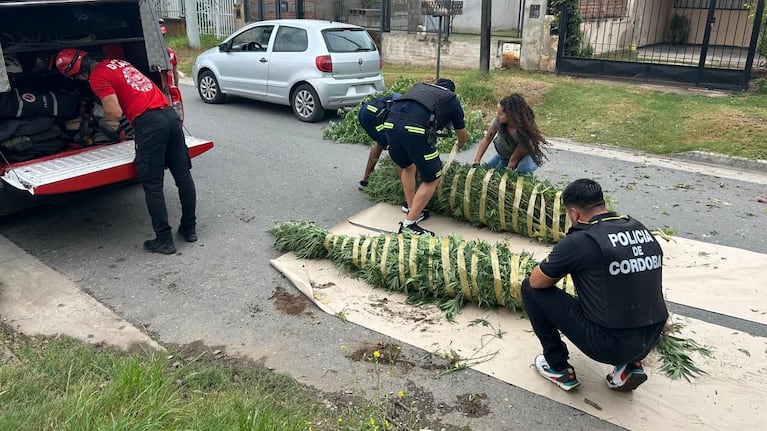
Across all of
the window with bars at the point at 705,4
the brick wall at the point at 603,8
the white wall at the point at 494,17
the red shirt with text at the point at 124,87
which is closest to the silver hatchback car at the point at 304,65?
the red shirt with text at the point at 124,87

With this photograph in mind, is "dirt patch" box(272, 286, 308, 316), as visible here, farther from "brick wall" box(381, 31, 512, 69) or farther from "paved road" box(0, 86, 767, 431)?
"brick wall" box(381, 31, 512, 69)

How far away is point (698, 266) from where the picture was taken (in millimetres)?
5016

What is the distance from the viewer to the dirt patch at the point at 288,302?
14.4 feet

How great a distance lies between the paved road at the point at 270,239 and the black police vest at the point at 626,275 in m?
0.63

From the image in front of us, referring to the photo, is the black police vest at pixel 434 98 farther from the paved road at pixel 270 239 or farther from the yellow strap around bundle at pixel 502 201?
the paved road at pixel 270 239

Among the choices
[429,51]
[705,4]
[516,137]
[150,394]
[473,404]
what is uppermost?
[705,4]

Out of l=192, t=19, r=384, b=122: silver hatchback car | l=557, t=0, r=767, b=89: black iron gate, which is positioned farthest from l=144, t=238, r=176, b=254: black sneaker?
l=557, t=0, r=767, b=89: black iron gate

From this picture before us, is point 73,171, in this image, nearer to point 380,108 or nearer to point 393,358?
point 380,108

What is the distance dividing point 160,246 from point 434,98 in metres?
2.73

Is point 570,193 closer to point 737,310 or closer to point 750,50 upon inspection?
point 737,310

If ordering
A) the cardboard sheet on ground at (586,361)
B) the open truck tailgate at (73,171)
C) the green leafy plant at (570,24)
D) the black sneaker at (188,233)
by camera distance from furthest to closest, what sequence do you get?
1. the green leafy plant at (570,24)
2. the black sneaker at (188,233)
3. the open truck tailgate at (73,171)
4. the cardboard sheet on ground at (586,361)

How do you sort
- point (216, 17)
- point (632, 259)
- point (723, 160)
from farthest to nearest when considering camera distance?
1. point (216, 17)
2. point (723, 160)
3. point (632, 259)

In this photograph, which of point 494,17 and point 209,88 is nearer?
point 209,88

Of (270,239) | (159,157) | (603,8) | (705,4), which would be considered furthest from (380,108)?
(705,4)
